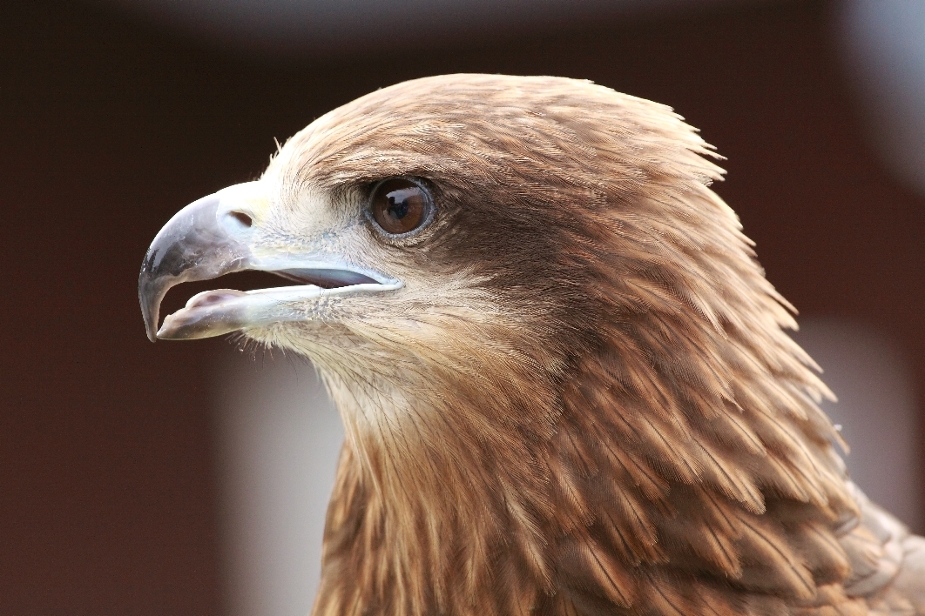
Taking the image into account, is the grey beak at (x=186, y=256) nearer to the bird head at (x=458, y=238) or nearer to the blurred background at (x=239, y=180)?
the bird head at (x=458, y=238)

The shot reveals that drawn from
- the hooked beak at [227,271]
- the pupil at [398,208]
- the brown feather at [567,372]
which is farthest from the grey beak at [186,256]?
the pupil at [398,208]

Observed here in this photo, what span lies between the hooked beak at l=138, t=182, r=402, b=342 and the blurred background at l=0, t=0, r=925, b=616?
9.68ft

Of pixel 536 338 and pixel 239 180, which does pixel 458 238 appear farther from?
pixel 239 180

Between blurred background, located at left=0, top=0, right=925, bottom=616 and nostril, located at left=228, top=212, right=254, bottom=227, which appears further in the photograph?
blurred background, located at left=0, top=0, right=925, bottom=616

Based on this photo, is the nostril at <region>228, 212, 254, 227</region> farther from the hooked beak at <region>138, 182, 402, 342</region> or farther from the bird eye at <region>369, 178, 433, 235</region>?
the bird eye at <region>369, 178, 433, 235</region>

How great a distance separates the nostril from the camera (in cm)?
148

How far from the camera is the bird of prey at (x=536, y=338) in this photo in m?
1.38

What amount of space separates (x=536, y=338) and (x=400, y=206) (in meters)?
0.29

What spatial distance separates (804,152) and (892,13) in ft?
3.15

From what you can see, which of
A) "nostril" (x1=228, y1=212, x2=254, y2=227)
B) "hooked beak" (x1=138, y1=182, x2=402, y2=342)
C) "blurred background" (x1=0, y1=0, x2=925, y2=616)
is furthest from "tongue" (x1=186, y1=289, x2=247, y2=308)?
"blurred background" (x1=0, y1=0, x2=925, y2=616)

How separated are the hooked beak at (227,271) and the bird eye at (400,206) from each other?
0.08m

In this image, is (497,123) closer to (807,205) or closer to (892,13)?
(807,205)

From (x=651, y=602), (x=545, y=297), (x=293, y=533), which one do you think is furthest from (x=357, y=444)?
(x=293, y=533)

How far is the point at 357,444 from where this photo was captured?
158 cm
